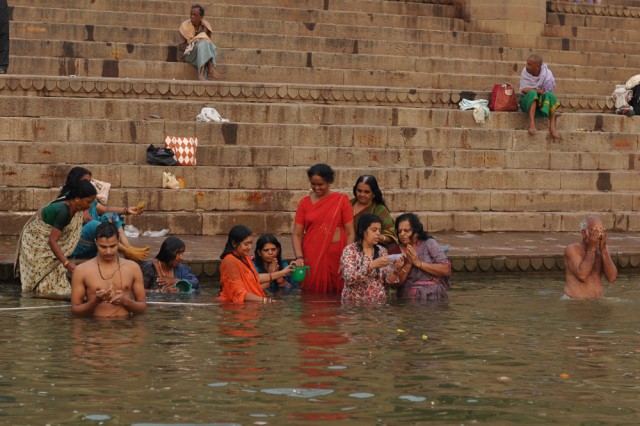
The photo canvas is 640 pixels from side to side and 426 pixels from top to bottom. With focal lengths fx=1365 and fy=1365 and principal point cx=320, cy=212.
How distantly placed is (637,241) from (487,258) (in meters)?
2.30

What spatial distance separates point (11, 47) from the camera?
53.3 ft

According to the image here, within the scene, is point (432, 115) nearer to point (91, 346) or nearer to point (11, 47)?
point (11, 47)

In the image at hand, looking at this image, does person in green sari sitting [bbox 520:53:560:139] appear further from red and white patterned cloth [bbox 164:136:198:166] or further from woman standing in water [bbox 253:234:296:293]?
woman standing in water [bbox 253:234:296:293]

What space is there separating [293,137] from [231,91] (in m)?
1.13

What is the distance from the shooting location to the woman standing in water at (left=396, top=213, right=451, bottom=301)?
10258mm

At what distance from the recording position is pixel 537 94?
15930 millimetres

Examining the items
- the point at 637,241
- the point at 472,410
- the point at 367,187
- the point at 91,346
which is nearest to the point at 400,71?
the point at 637,241

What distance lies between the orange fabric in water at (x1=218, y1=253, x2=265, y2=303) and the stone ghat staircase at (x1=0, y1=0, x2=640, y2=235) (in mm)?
3245

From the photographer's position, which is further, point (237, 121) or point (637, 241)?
point (237, 121)

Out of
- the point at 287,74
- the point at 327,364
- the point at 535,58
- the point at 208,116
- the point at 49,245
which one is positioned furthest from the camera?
the point at 287,74

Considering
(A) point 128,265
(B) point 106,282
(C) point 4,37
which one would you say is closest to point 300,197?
(C) point 4,37

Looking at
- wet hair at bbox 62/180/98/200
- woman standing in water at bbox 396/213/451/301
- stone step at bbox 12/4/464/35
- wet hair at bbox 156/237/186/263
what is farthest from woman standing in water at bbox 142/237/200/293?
stone step at bbox 12/4/464/35

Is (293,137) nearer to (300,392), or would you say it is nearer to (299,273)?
(299,273)

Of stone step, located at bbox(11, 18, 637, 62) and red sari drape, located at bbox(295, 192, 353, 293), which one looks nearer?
red sari drape, located at bbox(295, 192, 353, 293)
